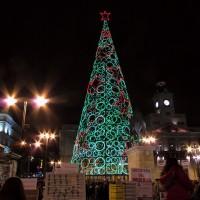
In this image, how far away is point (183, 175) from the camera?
16.3 feet

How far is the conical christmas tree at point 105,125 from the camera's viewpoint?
77.7 feet

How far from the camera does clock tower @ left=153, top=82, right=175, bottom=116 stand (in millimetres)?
69438

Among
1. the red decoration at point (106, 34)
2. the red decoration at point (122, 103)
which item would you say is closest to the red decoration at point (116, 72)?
the red decoration at point (122, 103)

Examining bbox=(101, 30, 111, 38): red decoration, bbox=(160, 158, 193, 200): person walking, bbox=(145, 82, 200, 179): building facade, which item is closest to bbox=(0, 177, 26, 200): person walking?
bbox=(160, 158, 193, 200): person walking

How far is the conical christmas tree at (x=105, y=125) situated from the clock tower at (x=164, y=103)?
44.7m

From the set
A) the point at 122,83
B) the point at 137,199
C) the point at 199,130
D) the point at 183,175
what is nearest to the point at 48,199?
the point at 137,199

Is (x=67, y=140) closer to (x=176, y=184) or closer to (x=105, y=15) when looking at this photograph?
(x=105, y=15)

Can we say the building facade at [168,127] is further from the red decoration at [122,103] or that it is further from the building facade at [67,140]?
the red decoration at [122,103]

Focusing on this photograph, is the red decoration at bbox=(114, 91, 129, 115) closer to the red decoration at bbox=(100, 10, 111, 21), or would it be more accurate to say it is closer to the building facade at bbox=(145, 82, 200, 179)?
the red decoration at bbox=(100, 10, 111, 21)

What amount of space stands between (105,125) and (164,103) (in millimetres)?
49578

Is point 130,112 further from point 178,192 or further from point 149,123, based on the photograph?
point 149,123

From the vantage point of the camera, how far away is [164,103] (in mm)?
70750

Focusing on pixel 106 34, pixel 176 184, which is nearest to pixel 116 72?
pixel 106 34

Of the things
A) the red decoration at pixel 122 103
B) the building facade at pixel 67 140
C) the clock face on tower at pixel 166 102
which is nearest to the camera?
the red decoration at pixel 122 103
